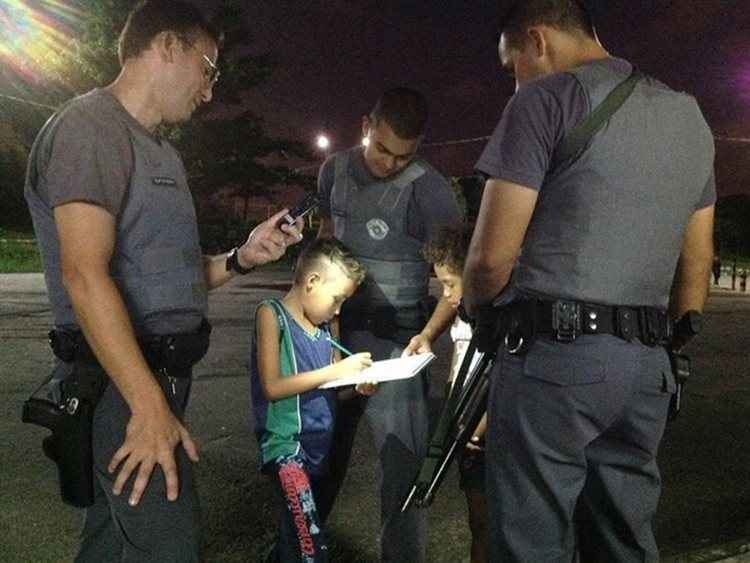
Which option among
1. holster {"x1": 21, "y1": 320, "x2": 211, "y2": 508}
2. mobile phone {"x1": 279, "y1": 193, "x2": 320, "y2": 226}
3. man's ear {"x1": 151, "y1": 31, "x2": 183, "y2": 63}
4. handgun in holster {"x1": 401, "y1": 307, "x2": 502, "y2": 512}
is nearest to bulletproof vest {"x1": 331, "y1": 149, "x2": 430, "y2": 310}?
mobile phone {"x1": 279, "y1": 193, "x2": 320, "y2": 226}

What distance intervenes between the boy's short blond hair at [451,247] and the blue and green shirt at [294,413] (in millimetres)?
600

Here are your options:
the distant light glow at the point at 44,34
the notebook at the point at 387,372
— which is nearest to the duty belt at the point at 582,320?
the notebook at the point at 387,372

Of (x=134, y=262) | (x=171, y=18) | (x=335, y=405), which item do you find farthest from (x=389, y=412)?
(x=171, y=18)

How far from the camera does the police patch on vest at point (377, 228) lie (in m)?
3.15

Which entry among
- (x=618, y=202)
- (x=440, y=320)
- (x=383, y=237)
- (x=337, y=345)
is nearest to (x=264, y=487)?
(x=337, y=345)

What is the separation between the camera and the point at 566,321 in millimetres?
1929

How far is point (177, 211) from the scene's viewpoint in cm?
201

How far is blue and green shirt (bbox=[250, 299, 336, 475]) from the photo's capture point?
2750mm

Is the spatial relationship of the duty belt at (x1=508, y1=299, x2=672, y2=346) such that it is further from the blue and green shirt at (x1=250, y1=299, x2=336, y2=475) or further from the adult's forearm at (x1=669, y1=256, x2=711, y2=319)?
the blue and green shirt at (x1=250, y1=299, x2=336, y2=475)

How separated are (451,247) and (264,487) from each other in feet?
6.42

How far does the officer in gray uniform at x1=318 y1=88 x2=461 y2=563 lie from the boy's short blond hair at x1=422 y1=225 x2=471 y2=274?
7 centimetres

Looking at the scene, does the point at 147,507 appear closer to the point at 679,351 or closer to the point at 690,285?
the point at 679,351

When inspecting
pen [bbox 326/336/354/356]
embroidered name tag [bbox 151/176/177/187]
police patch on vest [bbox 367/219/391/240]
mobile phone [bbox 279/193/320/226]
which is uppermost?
embroidered name tag [bbox 151/176/177/187]

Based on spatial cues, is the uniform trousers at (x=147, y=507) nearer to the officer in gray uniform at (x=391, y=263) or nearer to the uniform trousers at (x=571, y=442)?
the uniform trousers at (x=571, y=442)
